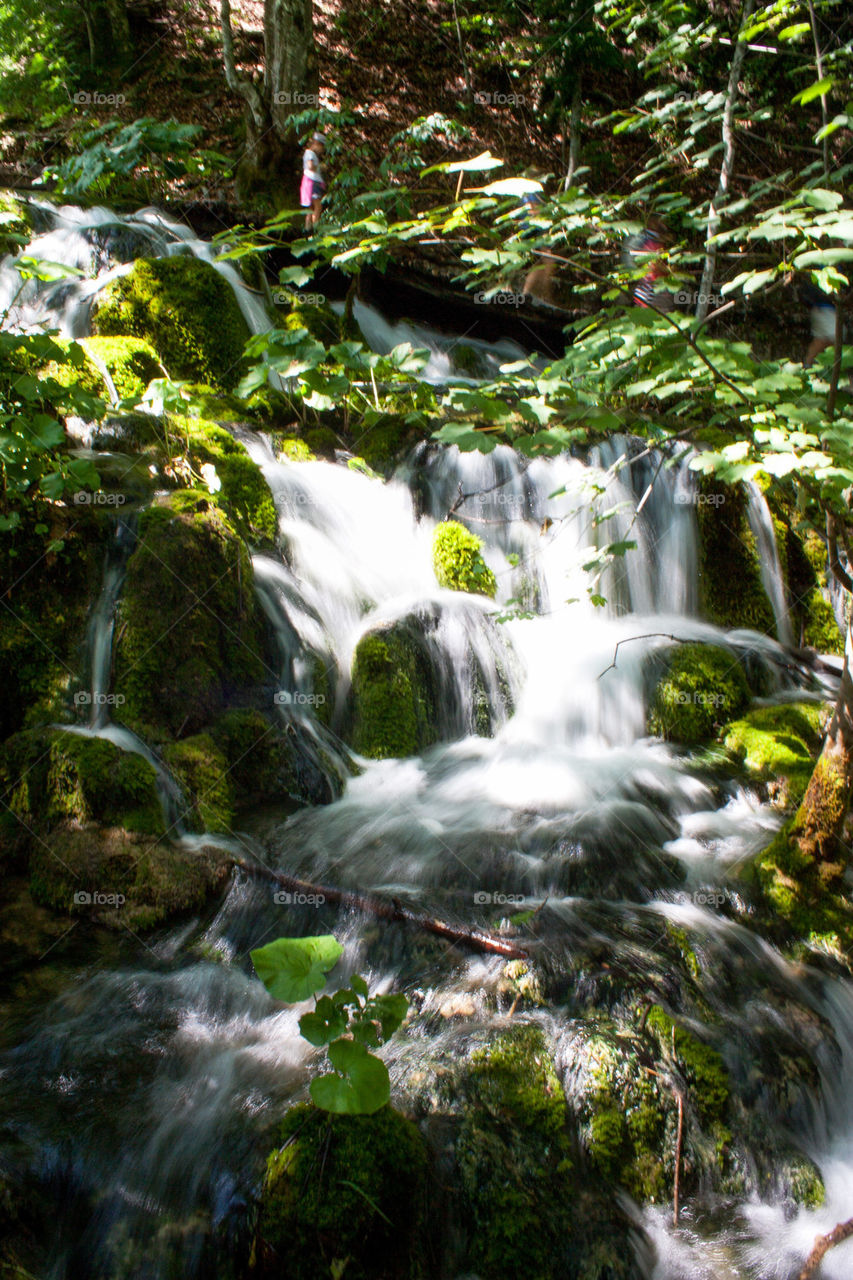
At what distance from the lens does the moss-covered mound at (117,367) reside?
18.7 feet

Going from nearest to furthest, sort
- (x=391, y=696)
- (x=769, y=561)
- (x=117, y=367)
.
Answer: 1. (x=391, y=696)
2. (x=117, y=367)
3. (x=769, y=561)

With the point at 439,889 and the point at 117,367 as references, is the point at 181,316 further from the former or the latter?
the point at 439,889

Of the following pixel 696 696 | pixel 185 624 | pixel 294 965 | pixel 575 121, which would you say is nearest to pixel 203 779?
pixel 185 624

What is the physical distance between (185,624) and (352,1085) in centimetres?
316

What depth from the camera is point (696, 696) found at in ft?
18.1

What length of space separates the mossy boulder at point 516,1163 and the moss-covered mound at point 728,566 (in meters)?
5.49

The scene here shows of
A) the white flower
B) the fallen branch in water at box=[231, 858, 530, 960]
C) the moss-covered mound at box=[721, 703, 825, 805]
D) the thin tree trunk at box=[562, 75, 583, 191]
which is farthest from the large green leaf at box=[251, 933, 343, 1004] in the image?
the thin tree trunk at box=[562, 75, 583, 191]

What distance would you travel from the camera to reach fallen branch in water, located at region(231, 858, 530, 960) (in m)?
2.98

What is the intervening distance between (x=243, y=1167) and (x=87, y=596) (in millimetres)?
3118

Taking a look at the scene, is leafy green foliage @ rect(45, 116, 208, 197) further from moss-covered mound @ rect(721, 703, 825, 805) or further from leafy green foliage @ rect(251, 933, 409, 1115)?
leafy green foliage @ rect(251, 933, 409, 1115)

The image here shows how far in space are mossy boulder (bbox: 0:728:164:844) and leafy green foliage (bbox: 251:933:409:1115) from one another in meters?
2.05

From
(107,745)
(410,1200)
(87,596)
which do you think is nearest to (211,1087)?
Result: (410,1200)

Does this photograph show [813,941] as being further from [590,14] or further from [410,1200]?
[590,14]

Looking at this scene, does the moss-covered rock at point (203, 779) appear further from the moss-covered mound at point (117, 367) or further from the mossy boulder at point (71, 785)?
the moss-covered mound at point (117, 367)
